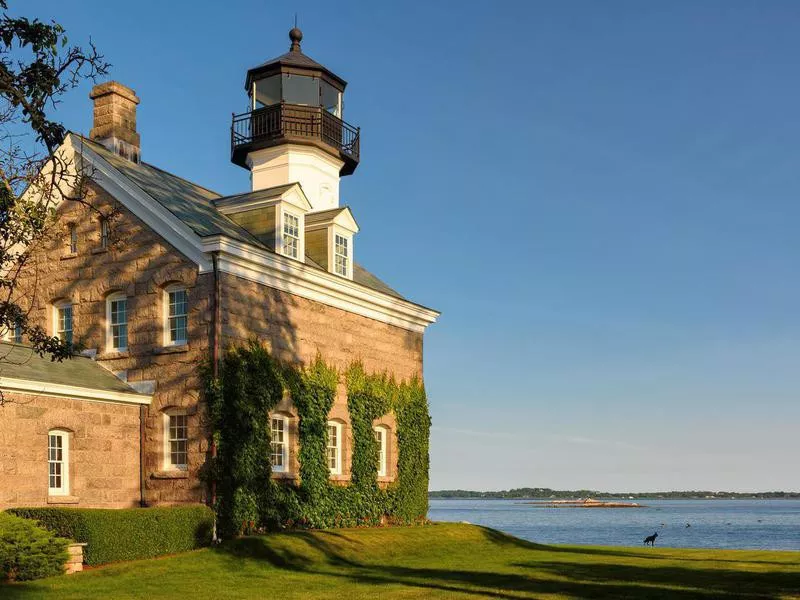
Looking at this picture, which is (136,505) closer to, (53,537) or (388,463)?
(53,537)

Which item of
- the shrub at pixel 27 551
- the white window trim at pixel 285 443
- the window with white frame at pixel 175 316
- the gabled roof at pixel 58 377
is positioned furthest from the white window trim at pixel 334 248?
the shrub at pixel 27 551

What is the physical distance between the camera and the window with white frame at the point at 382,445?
105ft

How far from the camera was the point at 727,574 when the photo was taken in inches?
816

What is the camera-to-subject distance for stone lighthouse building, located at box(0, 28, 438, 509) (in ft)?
76.8

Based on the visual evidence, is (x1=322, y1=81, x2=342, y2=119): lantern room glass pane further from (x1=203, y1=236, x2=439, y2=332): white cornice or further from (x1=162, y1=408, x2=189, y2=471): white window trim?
(x1=162, y1=408, x2=189, y2=471): white window trim

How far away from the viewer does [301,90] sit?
3600 centimetres

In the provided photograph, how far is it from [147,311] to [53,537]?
8070mm

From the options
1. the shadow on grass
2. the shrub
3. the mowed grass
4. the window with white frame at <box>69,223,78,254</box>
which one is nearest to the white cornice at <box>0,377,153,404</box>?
the shrub

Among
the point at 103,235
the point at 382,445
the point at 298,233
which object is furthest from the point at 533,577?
the point at 103,235

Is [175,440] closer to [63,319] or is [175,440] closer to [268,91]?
[63,319]

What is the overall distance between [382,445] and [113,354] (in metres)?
10.2

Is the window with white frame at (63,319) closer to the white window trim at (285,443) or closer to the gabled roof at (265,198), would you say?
the gabled roof at (265,198)

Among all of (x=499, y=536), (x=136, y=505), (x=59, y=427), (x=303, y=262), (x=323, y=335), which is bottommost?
(x=499, y=536)

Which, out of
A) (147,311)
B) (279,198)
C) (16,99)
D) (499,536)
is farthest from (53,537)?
(499,536)
